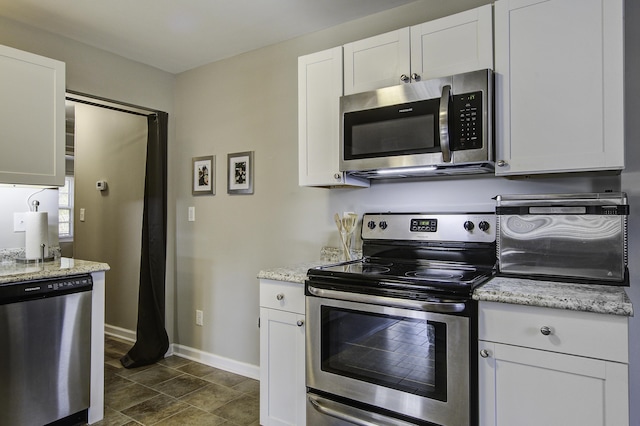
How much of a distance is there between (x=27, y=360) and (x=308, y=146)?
75.5 inches

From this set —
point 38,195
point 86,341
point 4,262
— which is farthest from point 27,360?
point 38,195

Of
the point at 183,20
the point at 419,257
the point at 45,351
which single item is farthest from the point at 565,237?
the point at 45,351

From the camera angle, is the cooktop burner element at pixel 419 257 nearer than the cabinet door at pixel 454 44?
Yes

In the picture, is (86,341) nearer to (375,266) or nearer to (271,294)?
(271,294)

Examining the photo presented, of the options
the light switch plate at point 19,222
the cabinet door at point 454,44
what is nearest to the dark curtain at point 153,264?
the light switch plate at point 19,222

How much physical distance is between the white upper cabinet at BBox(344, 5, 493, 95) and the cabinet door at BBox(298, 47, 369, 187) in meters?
0.09

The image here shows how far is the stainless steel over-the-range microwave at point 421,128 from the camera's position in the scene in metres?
1.75

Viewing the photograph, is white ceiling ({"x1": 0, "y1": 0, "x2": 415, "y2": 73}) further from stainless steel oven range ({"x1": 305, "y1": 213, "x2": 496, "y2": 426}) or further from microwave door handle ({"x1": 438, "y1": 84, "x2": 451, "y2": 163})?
stainless steel oven range ({"x1": 305, "y1": 213, "x2": 496, "y2": 426})

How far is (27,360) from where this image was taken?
83.6 inches

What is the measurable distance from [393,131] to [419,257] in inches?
27.7

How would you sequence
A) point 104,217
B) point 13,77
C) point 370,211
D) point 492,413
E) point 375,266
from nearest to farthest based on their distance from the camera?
point 492,413 < point 375,266 < point 13,77 < point 370,211 < point 104,217

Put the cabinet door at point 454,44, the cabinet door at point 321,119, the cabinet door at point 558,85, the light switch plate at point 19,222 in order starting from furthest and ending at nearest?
1. the light switch plate at point 19,222
2. the cabinet door at point 321,119
3. the cabinet door at point 454,44
4. the cabinet door at point 558,85

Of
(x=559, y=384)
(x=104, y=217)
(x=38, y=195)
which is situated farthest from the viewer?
(x=104, y=217)

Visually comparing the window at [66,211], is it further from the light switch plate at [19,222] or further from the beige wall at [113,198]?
the light switch plate at [19,222]
